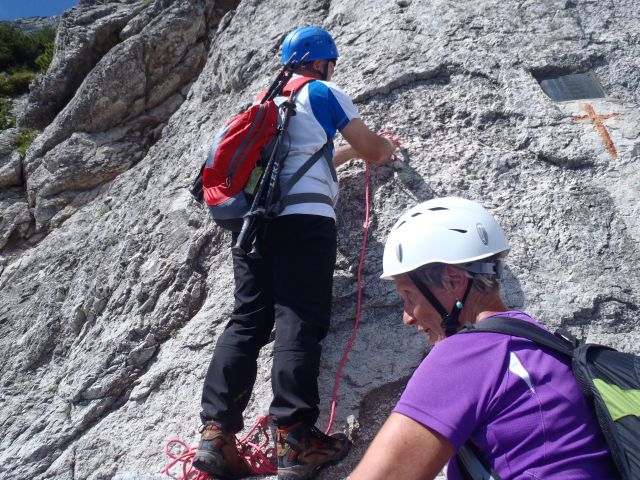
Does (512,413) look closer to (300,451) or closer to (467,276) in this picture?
(467,276)

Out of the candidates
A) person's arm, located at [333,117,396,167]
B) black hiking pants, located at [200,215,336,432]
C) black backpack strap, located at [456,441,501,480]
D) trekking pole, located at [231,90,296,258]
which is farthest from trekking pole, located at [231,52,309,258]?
Answer: black backpack strap, located at [456,441,501,480]

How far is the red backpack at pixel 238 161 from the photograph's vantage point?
12.3ft

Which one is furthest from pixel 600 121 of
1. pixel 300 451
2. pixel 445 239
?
pixel 300 451

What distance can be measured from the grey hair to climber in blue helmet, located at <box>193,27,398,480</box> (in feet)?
3.82

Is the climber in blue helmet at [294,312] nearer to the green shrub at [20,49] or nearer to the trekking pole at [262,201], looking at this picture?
the trekking pole at [262,201]

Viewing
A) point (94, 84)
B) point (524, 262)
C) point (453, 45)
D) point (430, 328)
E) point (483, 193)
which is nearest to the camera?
point (430, 328)

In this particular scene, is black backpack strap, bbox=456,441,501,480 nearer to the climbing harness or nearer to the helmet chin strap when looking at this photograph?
the helmet chin strap

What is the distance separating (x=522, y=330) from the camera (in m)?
2.03

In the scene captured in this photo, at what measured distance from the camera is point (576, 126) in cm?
Answer: 468

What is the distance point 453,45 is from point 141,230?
3.93 m

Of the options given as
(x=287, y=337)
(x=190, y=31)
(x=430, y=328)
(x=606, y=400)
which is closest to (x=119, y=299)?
(x=287, y=337)

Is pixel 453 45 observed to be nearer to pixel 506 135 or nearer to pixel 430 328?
pixel 506 135

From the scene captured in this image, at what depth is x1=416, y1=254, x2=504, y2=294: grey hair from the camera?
248 cm

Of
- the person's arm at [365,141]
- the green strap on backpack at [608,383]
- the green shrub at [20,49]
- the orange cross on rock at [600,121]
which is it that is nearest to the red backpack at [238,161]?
the person's arm at [365,141]
